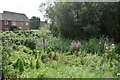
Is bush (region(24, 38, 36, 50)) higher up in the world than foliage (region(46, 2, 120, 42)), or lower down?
lower down

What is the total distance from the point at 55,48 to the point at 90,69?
2516 mm

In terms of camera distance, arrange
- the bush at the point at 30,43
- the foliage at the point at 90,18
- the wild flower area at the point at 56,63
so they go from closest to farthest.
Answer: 1. the wild flower area at the point at 56,63
2. the bush at the point at 30,43
3. the foliage at the point at 90,18

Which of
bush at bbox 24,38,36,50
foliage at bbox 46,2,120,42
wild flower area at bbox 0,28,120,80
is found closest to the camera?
wild flower area at bbox 0,28,120,80

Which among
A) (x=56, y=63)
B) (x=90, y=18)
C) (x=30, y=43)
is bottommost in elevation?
(x=56, y=63)

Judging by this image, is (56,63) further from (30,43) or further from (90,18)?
(90,18)

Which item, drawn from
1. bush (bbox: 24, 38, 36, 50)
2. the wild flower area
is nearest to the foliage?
the wild flower area

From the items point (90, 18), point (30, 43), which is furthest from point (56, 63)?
point (90, 18)

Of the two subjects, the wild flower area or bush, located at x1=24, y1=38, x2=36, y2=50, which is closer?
the wild flower area

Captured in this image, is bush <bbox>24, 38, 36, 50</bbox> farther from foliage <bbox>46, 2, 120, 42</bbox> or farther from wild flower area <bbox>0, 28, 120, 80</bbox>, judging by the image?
foliage <bbox>46, 2, 120, 42</bbox>

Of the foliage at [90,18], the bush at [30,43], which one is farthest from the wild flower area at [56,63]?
the foliage at [90,18]

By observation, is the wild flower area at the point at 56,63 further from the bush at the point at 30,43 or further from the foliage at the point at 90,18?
the foliage at the point at 90,18

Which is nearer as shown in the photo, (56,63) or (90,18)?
(56,63)

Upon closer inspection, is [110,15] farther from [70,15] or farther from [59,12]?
[59,12]

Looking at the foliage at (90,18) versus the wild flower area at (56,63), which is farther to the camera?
the foliage at (90,18)
